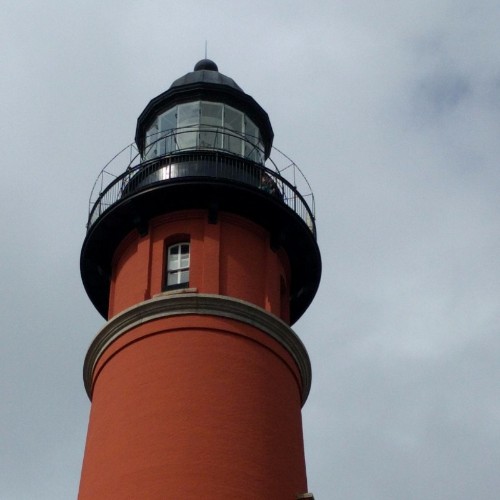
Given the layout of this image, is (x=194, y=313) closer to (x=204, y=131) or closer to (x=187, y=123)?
(x=204, y=131)

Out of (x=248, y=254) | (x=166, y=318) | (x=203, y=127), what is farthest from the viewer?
(x=203, y=127)

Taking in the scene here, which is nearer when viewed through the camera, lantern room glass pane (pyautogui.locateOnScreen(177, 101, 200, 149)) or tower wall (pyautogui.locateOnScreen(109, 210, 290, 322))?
tower wall (pyautogui.locateOnScreen(109, 210, 290, 322))

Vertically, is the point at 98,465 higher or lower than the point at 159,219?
lower

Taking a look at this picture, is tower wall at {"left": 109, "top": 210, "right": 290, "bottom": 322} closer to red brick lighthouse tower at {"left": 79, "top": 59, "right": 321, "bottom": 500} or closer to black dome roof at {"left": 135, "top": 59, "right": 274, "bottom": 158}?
red brick lighthouse tower at {"left": 79, "top": 59, "right": 321, "bottom": 500}

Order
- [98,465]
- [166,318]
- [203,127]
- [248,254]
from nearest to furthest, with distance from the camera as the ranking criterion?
[98,465]
[166,318]
[248,254]
[203,127]

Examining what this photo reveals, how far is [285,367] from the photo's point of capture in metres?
20.8

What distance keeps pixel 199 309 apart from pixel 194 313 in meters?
0.13

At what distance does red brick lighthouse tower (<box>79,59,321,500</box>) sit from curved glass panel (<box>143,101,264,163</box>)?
0.04m

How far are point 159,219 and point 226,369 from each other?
4.44 meters

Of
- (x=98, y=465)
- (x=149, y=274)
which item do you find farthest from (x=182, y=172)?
(x=98, y=465)

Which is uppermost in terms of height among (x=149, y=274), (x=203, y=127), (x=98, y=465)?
(x=203, y=127)

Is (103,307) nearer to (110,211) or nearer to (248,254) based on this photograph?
(110,211)

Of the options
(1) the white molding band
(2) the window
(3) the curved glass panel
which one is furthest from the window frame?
(3) the curved glass panel

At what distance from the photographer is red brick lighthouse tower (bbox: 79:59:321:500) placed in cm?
1836
